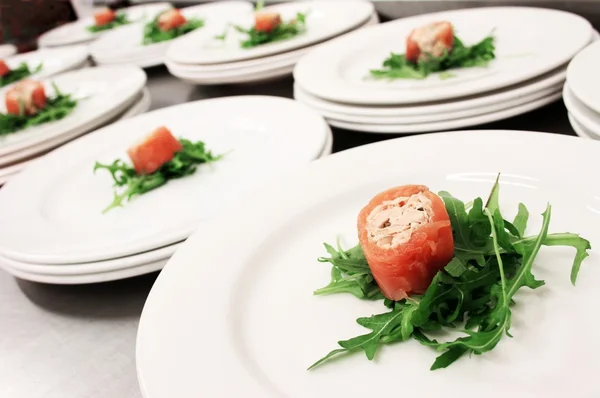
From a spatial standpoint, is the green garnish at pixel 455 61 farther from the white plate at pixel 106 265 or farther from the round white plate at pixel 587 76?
the white plate at pixel 106 265

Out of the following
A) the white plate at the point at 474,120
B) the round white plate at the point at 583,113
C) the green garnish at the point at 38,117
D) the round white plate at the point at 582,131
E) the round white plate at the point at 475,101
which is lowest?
the green garnish at the point at 38,117

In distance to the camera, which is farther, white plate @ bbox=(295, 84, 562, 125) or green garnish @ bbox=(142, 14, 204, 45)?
green garnish @ bbox=(142, 14, 204, 45)

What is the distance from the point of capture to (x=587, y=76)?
3.35 feet

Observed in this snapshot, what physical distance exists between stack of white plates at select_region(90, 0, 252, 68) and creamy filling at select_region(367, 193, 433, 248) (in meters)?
1.88

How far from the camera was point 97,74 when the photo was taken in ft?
7.57

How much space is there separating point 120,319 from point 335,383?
0.53m

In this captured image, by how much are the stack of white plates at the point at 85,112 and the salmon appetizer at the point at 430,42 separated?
37.3 inches

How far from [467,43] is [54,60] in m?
2.21

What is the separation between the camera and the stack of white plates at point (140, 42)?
95.8 inches

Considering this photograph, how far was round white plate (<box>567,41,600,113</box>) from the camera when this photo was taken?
0.94 meters

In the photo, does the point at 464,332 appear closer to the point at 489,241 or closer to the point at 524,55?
the point at 489,241

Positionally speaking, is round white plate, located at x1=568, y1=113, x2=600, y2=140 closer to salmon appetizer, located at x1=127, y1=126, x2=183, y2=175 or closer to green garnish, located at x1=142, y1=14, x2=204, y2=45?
salmon appetizer, located at x1=127, y1=126, x2=183, y2=175

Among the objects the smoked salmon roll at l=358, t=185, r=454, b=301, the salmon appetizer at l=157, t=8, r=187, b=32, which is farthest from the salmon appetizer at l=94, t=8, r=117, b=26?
the smoked salmon roll at l=358, t=185, r=454, b=301

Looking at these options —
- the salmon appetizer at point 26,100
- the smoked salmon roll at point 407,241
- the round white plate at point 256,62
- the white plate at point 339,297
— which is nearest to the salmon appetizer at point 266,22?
the round white plate at point 256,62
